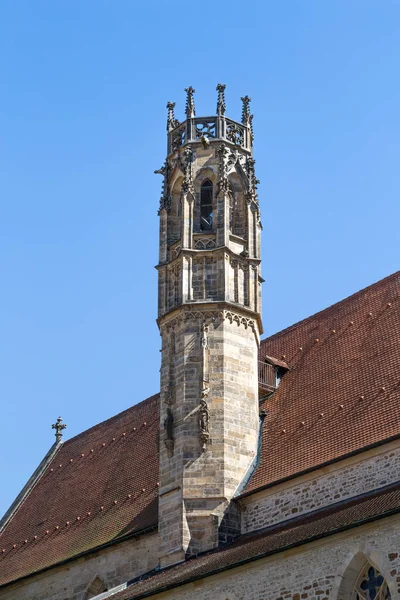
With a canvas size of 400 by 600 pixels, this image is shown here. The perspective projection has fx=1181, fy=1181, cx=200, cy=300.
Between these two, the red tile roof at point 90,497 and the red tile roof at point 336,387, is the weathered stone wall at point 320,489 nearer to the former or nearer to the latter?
the red tile roof at point 336,387

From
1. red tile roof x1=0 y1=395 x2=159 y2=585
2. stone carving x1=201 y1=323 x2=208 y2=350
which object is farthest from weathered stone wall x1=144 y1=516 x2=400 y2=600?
stone carving x1=201 y1=323 x2=208 y2=350

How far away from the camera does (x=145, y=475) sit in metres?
24.7

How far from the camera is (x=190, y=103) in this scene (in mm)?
25062

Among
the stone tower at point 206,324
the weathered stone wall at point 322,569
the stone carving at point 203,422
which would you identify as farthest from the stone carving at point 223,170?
the weathered stone wall at point 322,569

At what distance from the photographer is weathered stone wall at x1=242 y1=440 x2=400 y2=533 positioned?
18.5 metres

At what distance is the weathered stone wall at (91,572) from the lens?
22.3m

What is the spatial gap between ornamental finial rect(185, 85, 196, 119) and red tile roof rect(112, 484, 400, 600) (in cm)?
920

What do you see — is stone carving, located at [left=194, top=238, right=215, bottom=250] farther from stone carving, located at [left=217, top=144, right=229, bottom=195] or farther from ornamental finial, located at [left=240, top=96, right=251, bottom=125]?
ornamental finial, located at [left=240, top=96, right=251, bottom=125]

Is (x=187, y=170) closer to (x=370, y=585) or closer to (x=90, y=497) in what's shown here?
(x=90, y=497)

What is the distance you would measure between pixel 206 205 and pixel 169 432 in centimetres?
499

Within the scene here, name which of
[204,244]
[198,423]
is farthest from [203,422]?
[204,244]

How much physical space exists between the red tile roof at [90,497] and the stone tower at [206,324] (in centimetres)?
181

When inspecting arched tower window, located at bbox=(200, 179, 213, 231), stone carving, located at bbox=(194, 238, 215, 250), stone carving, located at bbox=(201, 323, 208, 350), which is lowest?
stone carving, located at bbox=(201, 323, 208, 350)

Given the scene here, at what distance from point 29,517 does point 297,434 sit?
30.8ft
